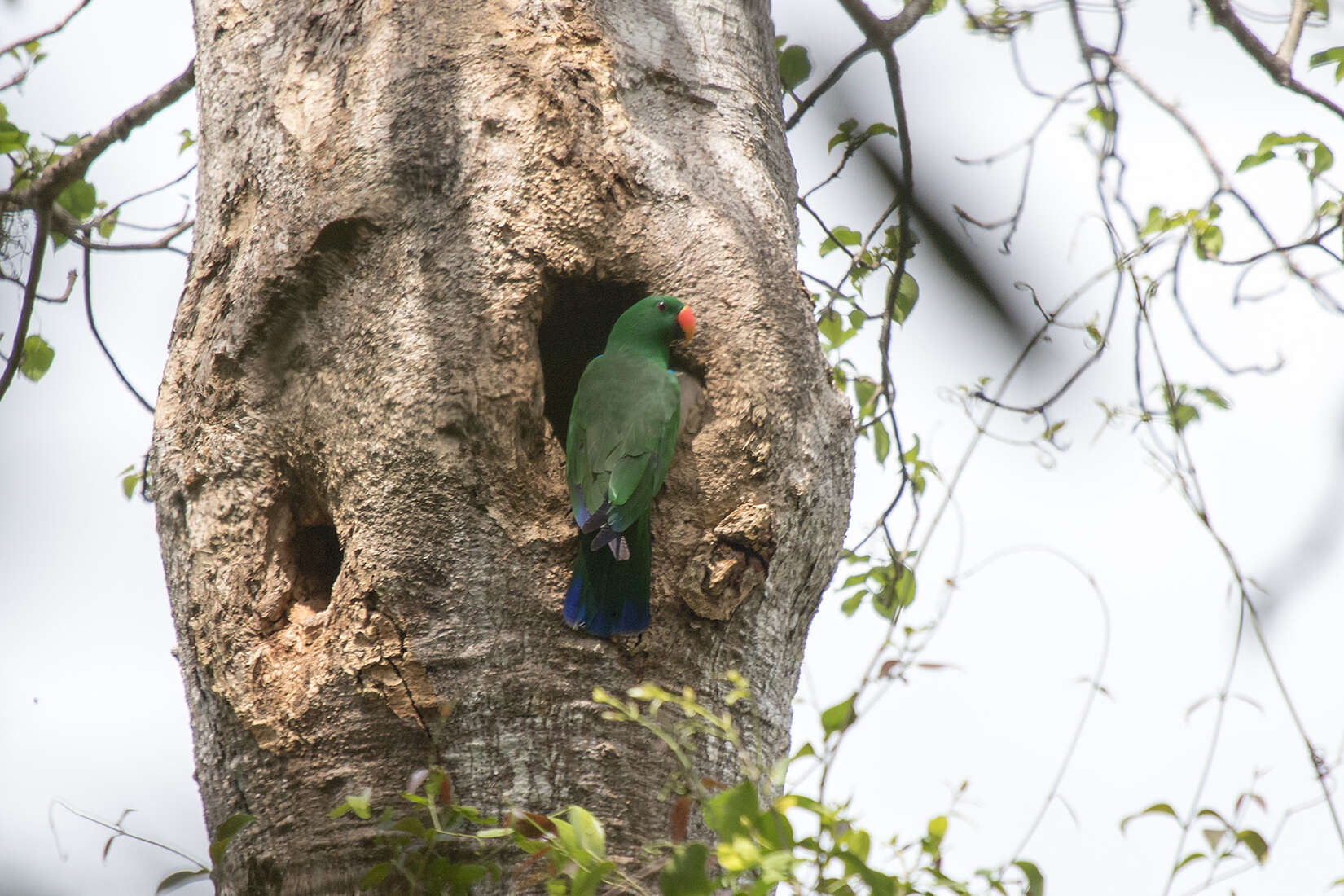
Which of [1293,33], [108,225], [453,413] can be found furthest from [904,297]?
[108,225]

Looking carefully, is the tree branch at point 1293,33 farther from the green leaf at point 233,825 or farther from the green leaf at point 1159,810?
the green leaf at point 233,825

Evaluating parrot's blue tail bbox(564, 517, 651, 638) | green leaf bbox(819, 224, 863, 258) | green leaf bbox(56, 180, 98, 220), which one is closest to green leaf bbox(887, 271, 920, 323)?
green leaf bbox(819, 224, 863, 258)

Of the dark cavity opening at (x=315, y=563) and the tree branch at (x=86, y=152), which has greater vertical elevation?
the tree branch at (x=86, y=152)

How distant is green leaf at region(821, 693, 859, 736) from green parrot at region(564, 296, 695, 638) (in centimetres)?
58

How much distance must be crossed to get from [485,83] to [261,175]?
500 millimetres

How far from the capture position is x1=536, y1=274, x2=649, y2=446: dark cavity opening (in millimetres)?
2502

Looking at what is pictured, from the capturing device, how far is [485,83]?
228cm

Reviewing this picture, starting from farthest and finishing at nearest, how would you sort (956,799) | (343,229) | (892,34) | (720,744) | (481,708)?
1. (892,34)
2. (343,229)
3. (720,744)
4. (481,708)
5. (956,799)

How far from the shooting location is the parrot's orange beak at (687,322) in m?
2.27

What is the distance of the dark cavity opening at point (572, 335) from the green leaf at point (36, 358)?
1.89m

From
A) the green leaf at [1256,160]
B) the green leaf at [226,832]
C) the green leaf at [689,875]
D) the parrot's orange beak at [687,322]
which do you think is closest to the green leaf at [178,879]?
the green leaf at [226,832]

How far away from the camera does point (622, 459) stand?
6.79 ft

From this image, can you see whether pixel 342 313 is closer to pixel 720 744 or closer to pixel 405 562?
pixel 405 562

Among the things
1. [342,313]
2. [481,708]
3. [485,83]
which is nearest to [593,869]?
[481,708]
